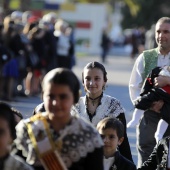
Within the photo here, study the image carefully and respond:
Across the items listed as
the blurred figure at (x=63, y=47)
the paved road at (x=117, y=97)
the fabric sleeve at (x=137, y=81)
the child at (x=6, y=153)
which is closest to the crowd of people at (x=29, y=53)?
the blurred figure at (x=63, y=47)

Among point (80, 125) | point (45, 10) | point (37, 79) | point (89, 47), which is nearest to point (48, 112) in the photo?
point (80, 125)

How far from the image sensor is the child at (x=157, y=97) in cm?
948

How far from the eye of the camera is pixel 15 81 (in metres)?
20.6

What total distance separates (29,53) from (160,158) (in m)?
14.1

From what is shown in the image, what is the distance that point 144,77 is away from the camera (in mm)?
10156

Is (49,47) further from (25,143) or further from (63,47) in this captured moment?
(25,143)

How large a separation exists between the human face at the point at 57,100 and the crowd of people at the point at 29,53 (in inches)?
534

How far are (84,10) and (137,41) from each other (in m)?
3.60

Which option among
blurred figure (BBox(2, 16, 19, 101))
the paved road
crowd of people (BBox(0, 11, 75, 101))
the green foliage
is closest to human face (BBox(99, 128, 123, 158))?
the paved road

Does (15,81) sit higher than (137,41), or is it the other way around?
(15,81)

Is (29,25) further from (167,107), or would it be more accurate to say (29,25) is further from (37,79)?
(167,107)

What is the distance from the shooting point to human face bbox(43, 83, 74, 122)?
551cm

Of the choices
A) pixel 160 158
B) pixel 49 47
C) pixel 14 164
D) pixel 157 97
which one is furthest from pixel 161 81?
pixel 49 47

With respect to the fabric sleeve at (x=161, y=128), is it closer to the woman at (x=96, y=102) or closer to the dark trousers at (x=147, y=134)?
the dark trousers at (x=147, y=134)
